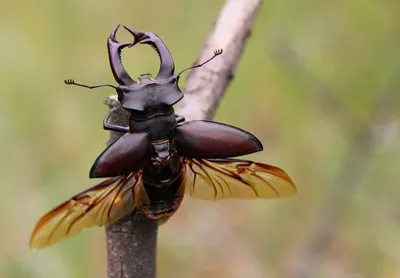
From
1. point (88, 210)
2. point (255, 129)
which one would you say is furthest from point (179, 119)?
point (255, 129)

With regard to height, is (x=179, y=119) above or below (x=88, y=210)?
above

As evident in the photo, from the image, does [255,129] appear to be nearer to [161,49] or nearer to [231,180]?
[231,180]

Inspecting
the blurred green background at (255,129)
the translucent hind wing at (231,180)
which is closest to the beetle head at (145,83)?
the translucent hind wing at (231,180)

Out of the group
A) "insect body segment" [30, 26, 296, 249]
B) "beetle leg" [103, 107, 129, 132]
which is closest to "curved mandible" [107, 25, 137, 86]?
"insect body segment" [30, 26, 296, 249]

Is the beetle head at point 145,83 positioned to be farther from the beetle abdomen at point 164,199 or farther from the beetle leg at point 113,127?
the beetle abdomen at point 164,199

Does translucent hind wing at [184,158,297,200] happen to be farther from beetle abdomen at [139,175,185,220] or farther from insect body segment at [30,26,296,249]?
beetle abdomen at [139,175,185,220]

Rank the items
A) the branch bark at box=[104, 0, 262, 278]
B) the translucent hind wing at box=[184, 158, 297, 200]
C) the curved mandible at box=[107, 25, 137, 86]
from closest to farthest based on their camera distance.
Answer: the branch bark at box=[104, 0, 262, 278]
the curved mandible at box=[107, 25, 137, 86]
the translucent hind wing at box=[184, 158, 297, 200]

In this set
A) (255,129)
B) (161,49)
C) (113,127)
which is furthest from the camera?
(255,129)
